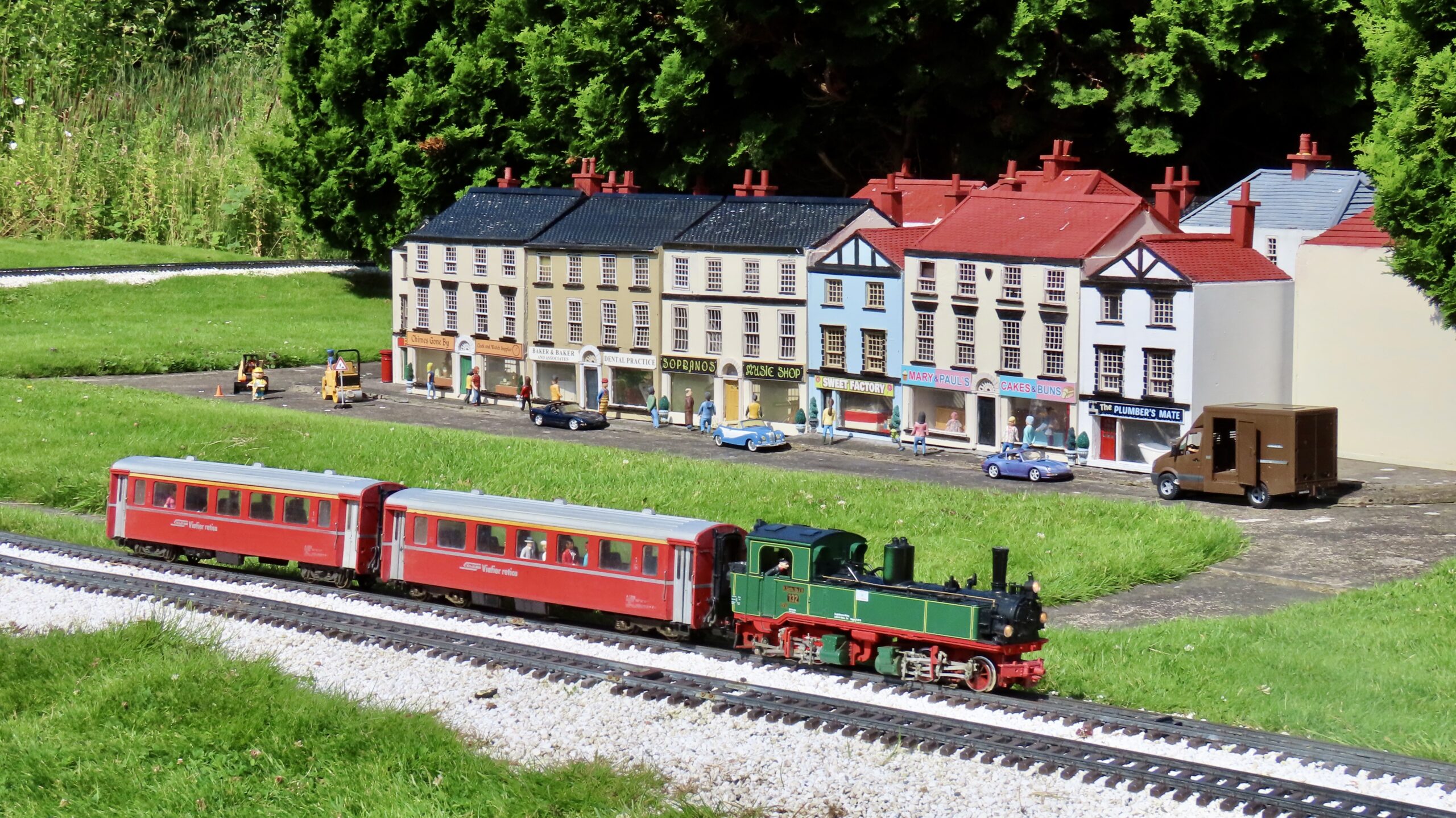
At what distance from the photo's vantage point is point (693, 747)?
2019cm

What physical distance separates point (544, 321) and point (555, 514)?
2920cm

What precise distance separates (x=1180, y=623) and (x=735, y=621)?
775 cm

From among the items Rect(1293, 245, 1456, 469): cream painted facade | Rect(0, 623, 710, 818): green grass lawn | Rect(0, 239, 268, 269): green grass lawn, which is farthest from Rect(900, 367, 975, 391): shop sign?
Rect(0, 239, 268, 269): green grass lawn

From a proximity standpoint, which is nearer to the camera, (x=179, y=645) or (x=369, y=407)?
(x=179, y=645)

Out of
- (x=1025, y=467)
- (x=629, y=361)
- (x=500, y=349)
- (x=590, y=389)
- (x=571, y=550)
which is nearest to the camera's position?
(x=571, y=550)

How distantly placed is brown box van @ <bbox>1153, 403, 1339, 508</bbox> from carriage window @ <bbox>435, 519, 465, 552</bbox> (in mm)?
19850

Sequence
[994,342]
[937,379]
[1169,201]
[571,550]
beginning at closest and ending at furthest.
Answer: [571,550] < [994,342] < [937,379] < [1169,201]

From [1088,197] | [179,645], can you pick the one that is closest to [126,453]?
[179,645]

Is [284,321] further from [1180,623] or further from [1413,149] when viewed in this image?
[1180,623]

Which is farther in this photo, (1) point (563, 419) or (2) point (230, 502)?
(1) point (563, 419)

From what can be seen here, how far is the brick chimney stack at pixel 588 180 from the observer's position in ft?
191

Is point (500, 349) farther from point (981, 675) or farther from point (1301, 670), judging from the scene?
point (1301, 670)

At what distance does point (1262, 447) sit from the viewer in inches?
1539

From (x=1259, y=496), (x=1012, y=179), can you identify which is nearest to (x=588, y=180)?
(x=1012, y=179)
